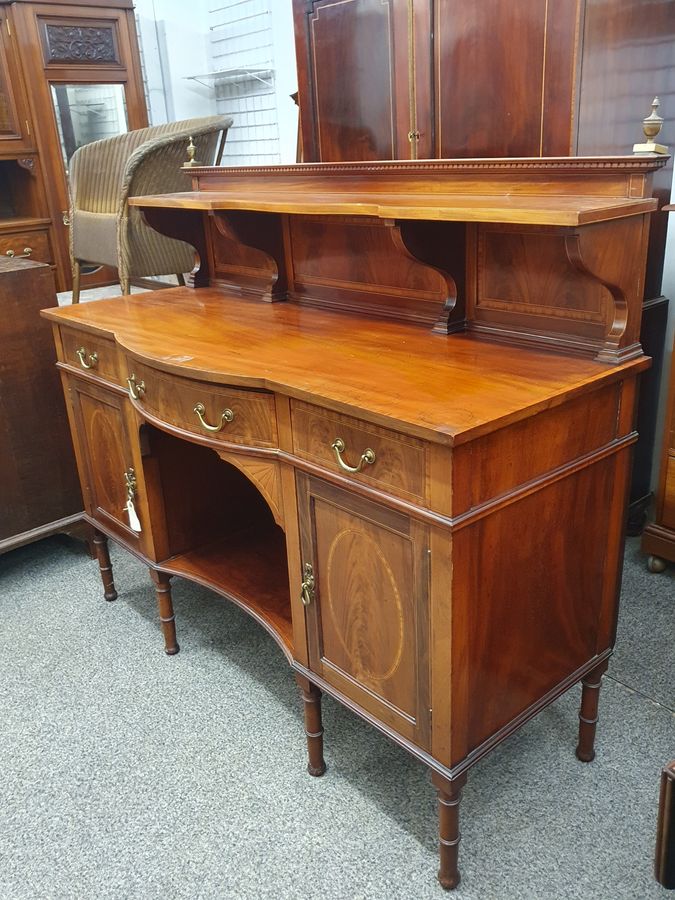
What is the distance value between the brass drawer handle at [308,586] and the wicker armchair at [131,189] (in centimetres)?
179

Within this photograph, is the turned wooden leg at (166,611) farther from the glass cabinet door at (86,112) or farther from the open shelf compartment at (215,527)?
the glass cabinet door at (86,112)

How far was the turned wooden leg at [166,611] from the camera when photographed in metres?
2.07

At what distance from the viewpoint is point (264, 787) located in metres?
1.68

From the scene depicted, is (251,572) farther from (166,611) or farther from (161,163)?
(161,163)

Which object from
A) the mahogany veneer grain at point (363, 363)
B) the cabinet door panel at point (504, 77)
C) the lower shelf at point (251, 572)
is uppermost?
the cabinet door panel at point (504, 77)

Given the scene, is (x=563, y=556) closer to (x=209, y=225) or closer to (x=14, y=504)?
(x=209, y=225)

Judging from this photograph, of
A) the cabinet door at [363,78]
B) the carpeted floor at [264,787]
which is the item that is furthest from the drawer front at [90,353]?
the cabinet door at [363,78]

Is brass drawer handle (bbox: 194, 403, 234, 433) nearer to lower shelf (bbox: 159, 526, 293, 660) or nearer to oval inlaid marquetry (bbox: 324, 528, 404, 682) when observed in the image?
oval inlaid marquetry (bbox: 324, 528, 404, 682)

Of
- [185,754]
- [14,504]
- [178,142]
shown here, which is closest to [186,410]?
[185,754]

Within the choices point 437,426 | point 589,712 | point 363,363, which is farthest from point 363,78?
point 589,712

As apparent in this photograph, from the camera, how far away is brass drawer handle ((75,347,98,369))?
2037 millimetres

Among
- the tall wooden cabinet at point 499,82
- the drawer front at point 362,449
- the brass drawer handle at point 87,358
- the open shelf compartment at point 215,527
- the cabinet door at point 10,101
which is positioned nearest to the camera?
the drawer front at point 362,449

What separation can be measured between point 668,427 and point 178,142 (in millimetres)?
1921

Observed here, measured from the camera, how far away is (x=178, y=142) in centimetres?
286
